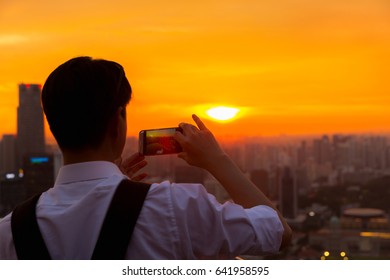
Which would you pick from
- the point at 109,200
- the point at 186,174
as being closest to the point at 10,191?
the point at 186,174

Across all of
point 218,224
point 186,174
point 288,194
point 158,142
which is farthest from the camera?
point 288,194

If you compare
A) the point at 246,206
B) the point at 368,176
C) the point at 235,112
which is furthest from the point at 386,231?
the point at 246,206

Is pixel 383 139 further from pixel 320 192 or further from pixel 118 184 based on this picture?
pixel 118 184

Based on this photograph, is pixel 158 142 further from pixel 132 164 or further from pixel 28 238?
pixel 28 238

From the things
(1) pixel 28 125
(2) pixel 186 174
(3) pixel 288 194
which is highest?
(1) pixel 28 125

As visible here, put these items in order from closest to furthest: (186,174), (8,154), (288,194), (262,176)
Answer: (186,174) → (262,176) → (288,194) → (8,154)

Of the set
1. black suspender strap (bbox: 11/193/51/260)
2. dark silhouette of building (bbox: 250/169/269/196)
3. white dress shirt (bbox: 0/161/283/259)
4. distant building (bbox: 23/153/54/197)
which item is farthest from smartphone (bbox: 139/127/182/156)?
distant building (bbox: 23/153/54/197)

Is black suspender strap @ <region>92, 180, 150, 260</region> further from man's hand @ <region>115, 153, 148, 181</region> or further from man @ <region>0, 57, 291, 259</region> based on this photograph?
man's hand @ <region>115, 153, 148, 181</region>

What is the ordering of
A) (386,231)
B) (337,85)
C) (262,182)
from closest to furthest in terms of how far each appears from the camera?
1. (262,182)
2. (386,231)
3. (337,85)
